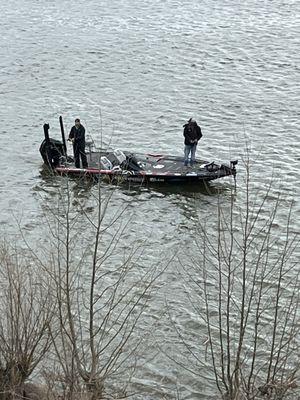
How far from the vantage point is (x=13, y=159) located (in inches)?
1171

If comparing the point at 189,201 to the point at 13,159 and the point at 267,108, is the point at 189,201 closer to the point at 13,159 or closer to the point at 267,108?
the point at 13,159

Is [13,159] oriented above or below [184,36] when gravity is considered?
below

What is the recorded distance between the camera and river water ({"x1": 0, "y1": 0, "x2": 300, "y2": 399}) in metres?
25.1

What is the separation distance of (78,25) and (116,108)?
621 inches

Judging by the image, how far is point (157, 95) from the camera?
119 ft

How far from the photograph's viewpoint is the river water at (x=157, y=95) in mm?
25062

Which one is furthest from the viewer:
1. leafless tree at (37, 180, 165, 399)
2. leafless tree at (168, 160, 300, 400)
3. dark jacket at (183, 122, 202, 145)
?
dark jacket at (183, 122, 202, 145)

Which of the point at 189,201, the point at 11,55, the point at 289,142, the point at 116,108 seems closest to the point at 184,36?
the point at 11,55

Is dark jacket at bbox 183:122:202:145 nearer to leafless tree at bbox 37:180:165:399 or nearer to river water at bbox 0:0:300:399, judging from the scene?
river water at bbox 0:0:300:399

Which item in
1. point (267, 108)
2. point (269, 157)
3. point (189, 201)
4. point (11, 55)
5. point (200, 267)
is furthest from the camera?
point (11, 55)

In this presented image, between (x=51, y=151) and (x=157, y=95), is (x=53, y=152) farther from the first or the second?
(x=157, y=95)

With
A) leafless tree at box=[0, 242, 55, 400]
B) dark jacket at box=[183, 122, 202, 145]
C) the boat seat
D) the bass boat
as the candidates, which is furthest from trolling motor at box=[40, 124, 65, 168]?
leafless tree at box=[0, 242, 55, 400]

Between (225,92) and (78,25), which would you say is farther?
(78,25)

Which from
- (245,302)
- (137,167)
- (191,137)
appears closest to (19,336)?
(245,302)
